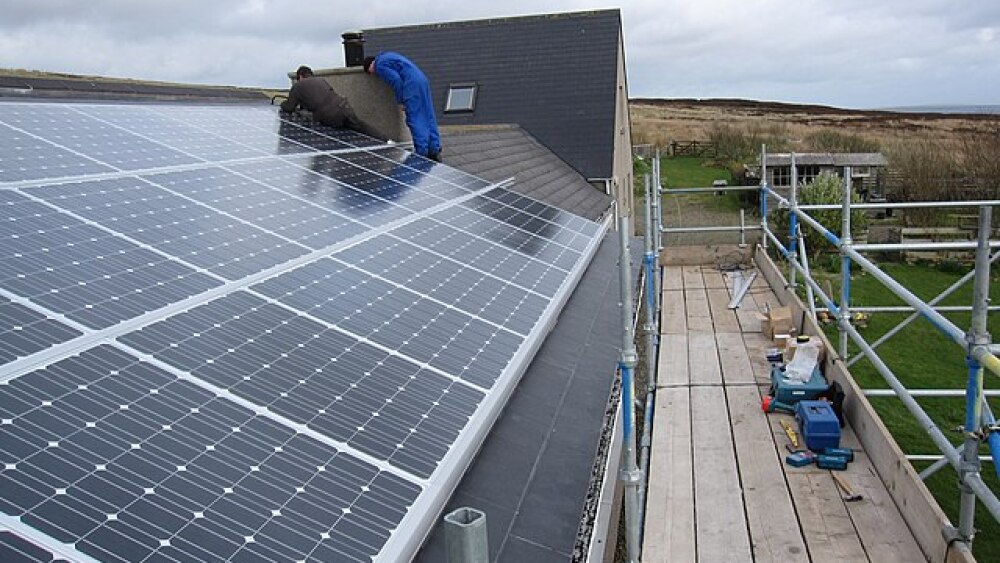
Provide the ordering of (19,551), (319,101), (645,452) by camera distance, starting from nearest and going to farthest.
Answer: (19,551) → (645,452) → (319,101)

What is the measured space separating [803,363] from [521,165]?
387 inches

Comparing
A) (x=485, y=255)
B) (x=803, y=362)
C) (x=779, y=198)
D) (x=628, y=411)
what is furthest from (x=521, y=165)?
(x=628, y=411)

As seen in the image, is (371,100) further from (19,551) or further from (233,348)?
(19,551)

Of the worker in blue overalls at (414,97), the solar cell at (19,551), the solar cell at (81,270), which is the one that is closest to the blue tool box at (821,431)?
the solar cell at (81,270)

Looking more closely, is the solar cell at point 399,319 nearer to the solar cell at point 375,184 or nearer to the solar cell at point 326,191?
the solar cell at point 326,191


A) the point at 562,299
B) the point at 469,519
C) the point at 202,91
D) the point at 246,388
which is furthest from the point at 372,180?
the point at 202,91

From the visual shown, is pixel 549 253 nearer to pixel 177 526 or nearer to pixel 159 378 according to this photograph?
pixel 159 378

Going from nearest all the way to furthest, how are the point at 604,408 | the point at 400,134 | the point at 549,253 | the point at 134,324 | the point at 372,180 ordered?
1. the point at 134,324
2. the point at 604,408
3. the point at 549,253
4. the point at 372,180
5. the point at 400,134

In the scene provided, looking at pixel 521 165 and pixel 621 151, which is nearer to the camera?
pixel 521 165

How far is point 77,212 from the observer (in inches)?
217

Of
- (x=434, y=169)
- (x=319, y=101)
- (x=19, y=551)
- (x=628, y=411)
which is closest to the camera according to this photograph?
(x=19, y=551)

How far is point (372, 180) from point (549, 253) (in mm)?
2408

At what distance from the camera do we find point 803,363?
825 centimetres

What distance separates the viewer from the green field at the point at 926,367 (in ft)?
36.7
